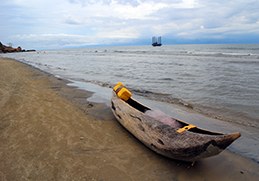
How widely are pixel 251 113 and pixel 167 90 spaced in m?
3.91

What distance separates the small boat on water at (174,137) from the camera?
7.40ft

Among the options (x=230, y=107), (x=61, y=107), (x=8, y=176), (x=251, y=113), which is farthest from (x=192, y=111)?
(x=8, y=176)

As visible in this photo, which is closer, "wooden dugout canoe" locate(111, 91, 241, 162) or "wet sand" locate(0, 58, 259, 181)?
A: "wooden dugout canoe" locate(111, 91, 241, 162)

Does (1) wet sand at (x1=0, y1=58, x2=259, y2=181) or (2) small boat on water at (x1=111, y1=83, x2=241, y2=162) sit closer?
(2) small boat on water at (x1=111, y1=83, x2=241, y2=162)

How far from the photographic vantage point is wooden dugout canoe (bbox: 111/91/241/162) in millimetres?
2244

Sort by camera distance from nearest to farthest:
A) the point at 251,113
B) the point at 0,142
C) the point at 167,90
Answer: the point at 0,142 < the point at 251,113 < the point at 167,90

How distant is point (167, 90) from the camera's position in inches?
328

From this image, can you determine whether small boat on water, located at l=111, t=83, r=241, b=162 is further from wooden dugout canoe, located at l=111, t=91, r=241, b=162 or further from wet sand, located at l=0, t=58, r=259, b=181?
wet sand, located at l=0, t=58, r=259, b=181

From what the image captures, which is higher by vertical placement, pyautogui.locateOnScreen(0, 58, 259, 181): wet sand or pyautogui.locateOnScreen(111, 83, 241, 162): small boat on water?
pyautogui.locateOnScreen(111, 83, 241, 162): small boat on water

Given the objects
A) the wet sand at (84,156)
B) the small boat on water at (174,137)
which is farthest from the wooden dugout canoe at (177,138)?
the wet sand at (84,156)

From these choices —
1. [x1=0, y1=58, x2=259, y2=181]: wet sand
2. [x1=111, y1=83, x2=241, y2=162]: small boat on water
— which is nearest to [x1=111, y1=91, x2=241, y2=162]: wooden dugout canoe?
[x1=111, y1=83, x2=241, y2=162]: small boat on water

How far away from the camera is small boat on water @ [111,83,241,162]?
2254 mm

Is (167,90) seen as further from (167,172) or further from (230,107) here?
(167,172)

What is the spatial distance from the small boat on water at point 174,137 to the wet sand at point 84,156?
296 millimetres
